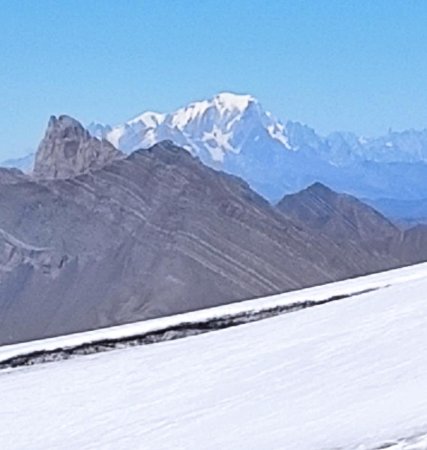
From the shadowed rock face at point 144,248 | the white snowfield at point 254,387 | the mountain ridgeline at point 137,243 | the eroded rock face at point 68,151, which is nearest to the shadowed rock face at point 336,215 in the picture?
the mountain ridgeline at point 137,243

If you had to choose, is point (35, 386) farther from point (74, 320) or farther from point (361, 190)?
point (361, 190)

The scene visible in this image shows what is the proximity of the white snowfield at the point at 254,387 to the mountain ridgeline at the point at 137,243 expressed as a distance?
831cm

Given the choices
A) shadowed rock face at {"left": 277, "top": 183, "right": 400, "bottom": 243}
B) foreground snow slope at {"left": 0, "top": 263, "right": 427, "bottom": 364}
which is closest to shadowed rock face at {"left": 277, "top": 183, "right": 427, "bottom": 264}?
shadowed rock face at {"left": 277, "top": 183, "right": 400, "bottom": 243}

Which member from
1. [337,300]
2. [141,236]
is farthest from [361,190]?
[337,300]

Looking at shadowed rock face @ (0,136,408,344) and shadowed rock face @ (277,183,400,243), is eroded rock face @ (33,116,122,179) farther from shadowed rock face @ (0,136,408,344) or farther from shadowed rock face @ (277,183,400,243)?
shadowed rock face @ (277,183,400,243)

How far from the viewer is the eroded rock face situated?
12352 millimetres

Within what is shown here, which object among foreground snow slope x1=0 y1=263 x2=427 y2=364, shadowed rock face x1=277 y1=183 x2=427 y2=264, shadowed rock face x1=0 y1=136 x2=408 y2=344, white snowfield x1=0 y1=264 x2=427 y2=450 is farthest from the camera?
shadowed rock face x1=277 y1=183 x2=427 y2=264

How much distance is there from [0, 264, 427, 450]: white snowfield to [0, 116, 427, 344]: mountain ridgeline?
27.2 feet

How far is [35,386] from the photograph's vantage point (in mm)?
775

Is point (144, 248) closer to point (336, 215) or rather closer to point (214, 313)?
point (336, 215)

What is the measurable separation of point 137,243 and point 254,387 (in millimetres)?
10463

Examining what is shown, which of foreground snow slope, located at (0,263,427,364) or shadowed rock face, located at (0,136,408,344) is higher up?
shadowed rock face, located at (0,136,408,344)

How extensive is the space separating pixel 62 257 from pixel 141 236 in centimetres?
92

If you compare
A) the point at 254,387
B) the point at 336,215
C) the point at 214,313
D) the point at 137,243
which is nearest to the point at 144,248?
the point at 137,243
